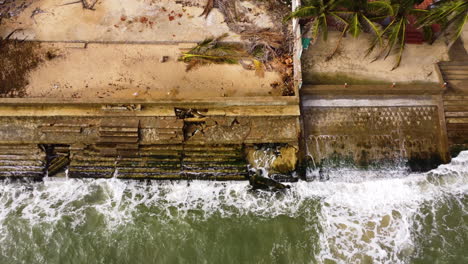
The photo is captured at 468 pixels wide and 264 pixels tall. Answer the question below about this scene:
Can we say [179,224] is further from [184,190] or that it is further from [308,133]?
[308,133]

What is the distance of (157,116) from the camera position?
11.9 m

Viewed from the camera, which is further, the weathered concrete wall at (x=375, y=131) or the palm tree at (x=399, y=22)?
the weathered concrete wall at (x=375, y=131)

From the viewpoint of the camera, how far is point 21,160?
11.9 meters

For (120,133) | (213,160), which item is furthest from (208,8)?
(213,160)

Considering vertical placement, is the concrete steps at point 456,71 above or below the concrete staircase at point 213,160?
above

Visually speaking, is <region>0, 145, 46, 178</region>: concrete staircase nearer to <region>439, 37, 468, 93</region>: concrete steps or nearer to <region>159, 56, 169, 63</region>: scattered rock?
<region>159, 56, 169, 63</region>: scattered rock

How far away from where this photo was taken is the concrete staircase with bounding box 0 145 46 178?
1184 cm

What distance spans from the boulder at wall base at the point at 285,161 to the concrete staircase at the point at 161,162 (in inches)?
51.2

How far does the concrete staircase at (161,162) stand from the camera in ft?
39.3

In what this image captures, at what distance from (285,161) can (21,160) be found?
10.5 m

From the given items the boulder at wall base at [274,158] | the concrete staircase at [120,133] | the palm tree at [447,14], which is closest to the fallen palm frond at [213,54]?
the concrete staircase at [120,133]

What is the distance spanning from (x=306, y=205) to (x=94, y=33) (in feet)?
39.5


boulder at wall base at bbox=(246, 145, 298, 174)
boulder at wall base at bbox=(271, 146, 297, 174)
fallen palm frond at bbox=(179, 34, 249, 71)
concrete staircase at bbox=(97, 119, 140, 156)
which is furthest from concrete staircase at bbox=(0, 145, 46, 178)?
boulder at wall base at bbox=(271, 146, 297, 174)

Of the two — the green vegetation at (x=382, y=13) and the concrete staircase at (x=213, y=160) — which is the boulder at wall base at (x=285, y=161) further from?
the green vegetation at (x=382, y=13)
